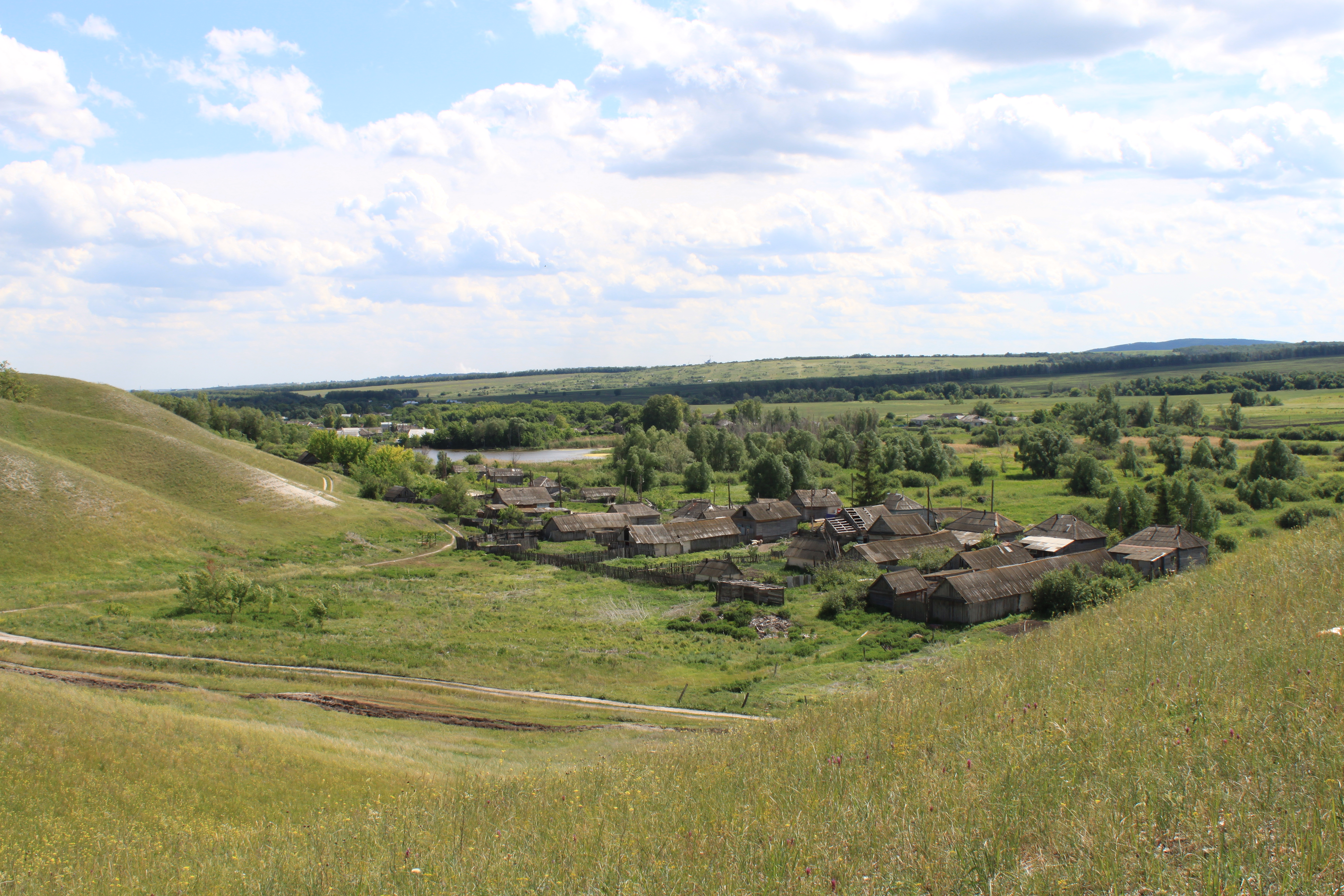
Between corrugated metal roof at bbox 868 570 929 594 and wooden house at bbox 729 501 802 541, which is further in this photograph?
wooden house at bbox 729 501 802 541

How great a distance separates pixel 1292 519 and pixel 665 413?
10059cm

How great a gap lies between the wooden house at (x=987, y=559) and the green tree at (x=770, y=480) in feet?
134

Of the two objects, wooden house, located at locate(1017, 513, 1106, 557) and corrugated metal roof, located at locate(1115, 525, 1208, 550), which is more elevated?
corrugated metal roof, located at locate(1115, 525, 1208, 550)

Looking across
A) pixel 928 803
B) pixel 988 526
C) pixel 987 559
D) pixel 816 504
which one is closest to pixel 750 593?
pixel 987 559

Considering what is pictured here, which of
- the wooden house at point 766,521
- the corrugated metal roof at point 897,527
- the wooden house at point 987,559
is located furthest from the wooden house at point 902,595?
the wooden house at point 766,521

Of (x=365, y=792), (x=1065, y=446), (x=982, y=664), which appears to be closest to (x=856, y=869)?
(x=982, y=664)

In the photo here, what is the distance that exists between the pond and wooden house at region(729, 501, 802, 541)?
189 ft

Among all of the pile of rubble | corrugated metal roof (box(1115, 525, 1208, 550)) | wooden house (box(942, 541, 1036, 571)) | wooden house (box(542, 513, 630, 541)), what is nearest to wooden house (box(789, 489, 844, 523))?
wooden house (box(542, 513, 630, 541))

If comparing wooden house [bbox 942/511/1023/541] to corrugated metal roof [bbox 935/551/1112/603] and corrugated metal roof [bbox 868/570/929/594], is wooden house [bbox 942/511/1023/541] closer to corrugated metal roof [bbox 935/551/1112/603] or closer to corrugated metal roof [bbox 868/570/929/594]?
corrugated metal roof [bbox 935/551/1112/603]

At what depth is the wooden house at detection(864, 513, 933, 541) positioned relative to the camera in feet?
193

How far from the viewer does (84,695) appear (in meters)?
19.3

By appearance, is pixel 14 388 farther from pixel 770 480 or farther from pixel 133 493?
pixel 770 480

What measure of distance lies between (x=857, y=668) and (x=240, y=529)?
48284mm

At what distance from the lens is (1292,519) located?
184ft
